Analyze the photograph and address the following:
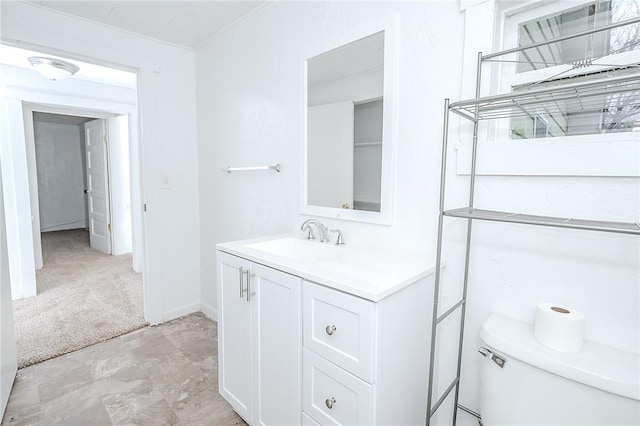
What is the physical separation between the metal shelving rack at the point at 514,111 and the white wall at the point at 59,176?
770cm

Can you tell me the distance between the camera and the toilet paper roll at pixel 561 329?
0.89 metres

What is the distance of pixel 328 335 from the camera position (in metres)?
1.06

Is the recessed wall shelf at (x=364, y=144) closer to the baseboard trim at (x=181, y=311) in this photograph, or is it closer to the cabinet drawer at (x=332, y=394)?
the cabinet drawer at (x=332, y=394)

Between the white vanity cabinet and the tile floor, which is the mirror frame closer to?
the white vanity cabinet

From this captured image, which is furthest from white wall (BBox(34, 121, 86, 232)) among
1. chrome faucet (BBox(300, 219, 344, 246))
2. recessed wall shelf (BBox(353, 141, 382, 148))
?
recessed wall shelf (BBox(353, 141, 382, 148))

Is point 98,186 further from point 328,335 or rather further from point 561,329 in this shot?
point 561,329

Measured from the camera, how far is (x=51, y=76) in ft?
9.12

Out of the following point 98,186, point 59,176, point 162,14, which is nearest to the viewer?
point 162,14

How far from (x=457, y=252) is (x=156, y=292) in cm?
229

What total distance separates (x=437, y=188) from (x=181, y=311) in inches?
92.7

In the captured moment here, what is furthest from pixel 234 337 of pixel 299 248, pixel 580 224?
pixel 580 224

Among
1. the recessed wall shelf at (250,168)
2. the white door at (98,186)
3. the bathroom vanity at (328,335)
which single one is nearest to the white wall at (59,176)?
the white door at (98,186)

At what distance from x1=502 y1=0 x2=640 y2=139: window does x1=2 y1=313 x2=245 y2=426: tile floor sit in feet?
6.03

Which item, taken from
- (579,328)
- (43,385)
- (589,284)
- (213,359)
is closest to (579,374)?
(579,328)
